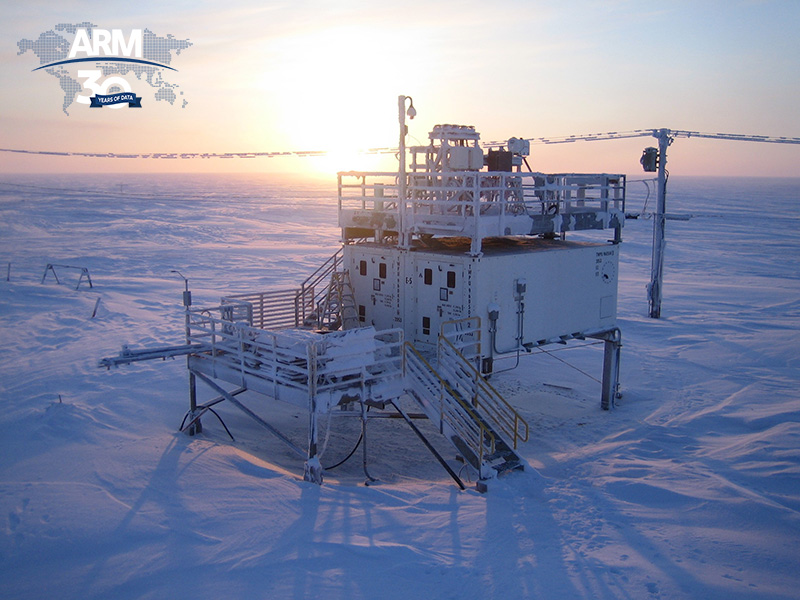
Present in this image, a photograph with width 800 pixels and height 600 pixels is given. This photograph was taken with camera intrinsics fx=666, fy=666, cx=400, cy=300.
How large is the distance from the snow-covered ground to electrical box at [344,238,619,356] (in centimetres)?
297

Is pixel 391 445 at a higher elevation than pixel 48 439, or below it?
below

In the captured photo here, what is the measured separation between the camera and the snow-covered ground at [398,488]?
930 cm

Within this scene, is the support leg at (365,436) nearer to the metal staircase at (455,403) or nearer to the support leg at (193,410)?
the metal staircase at (455,403)

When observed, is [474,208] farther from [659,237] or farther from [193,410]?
[659,237]

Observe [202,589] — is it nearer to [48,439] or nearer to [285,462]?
[285,462]

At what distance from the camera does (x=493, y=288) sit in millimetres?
14656

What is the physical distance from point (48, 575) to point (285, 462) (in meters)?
5.85

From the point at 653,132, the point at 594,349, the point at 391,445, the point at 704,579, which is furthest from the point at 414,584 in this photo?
the point at 653,132

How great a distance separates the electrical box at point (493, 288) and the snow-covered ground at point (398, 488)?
297 centimetres

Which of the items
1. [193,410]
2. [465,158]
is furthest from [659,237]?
[193,410]

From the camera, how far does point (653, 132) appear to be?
31.2 metres

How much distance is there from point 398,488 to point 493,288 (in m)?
4.78

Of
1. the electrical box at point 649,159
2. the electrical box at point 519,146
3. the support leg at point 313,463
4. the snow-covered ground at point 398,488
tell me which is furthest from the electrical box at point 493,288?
the electrical box at point 649,159

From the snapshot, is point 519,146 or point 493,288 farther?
point 519,146
